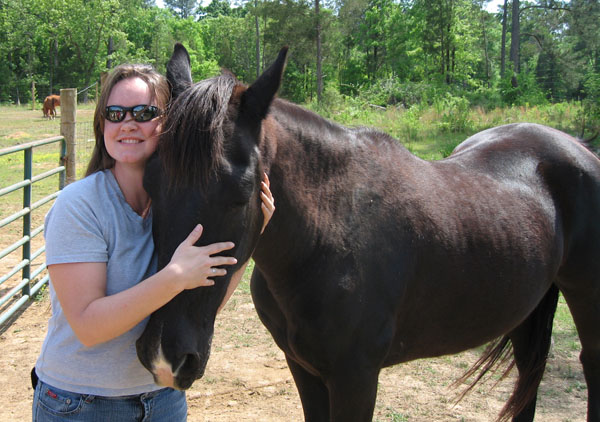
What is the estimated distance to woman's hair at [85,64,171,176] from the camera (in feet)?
5.67

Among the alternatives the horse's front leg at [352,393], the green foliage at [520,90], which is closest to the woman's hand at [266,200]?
the horse's front leg at [352,393]

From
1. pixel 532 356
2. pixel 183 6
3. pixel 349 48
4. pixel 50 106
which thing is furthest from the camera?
pixel 183 6

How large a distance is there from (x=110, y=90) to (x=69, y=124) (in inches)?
190

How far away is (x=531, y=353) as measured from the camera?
3.34 m

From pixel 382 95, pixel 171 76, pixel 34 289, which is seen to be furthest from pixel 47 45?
pixel 171 76

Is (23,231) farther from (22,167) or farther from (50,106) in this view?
(50,106)

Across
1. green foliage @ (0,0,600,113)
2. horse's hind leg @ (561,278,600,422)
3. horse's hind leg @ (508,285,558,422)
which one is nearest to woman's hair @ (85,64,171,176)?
horse's hind leg @ (561,278,600,422)

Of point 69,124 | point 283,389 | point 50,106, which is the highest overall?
point 50,106

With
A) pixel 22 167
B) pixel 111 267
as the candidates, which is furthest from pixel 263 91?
pixel 22 167

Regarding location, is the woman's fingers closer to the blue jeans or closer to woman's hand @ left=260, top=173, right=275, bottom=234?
woman's hand @ left=260, top=173, right=275, bottom=234

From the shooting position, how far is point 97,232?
5.27 ft

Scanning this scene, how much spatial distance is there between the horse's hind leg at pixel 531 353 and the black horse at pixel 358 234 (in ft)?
0.08

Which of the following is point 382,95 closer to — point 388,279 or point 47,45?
point 388,279

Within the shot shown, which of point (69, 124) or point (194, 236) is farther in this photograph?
point (69, 124)
